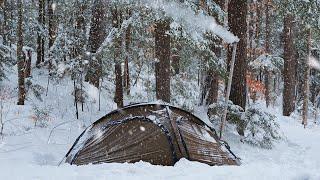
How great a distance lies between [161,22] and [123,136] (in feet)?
12.4

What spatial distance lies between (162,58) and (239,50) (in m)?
2.17

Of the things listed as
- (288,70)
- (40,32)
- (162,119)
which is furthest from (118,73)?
(288,70)

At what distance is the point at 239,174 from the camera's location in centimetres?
559

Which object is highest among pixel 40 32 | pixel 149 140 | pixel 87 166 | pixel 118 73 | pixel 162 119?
pixel 40 32

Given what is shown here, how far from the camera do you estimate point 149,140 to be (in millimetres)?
7051

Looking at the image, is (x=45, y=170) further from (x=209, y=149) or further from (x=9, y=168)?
(x=209, y=149)

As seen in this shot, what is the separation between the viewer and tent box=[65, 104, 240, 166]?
6.93 m

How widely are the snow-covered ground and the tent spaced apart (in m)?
0.51

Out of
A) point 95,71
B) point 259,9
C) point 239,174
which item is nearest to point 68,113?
point 95,71

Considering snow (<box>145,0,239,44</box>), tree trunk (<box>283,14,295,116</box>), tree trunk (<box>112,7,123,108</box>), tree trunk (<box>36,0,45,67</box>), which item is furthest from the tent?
tree trunk (<box>36,0,45,67</box>)

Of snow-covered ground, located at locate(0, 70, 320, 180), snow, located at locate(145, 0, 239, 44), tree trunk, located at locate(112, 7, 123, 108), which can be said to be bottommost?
snow-covered ground, located at locate(0, 70, 320, 180)

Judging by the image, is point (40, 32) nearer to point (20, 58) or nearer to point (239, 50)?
point (20, 58)

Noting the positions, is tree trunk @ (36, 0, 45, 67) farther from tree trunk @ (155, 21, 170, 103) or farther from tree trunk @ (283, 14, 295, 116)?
tree trunk @ (155, 21, 170, 103)

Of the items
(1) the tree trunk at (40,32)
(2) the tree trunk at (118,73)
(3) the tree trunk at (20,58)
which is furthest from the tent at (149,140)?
(1) the tree trunk at (40,32)
